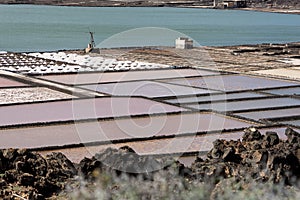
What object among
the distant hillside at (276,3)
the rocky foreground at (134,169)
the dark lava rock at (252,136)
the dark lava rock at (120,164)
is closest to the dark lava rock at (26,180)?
the rocky foreground at (134,169)

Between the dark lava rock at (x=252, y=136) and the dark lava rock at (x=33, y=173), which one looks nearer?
the dark lava rock at (x=33, y=173)

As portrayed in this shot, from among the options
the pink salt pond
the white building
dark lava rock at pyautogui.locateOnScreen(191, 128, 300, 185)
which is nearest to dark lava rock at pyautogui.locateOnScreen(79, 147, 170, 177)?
dark lava rock at pyautogui.locateOnScreen(191, 128, 300, 185)

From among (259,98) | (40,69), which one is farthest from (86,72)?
(259,98)

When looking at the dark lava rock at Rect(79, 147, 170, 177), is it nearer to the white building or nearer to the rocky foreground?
the rocky foreground

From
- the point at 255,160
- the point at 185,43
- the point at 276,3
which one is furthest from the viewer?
the point at 276,3

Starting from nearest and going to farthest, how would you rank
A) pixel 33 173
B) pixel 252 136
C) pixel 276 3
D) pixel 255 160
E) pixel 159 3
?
pixel 33 173
pixel 255 160
pixel 252 136
pixel 276 3
pixel 159 3

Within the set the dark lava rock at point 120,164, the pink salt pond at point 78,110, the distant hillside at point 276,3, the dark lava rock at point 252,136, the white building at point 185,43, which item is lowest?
the distant hillside at point 276,3

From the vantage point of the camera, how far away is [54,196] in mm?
5324

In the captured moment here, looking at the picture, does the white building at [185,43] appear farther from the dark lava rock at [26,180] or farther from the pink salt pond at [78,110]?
the dark lava rock at [26,180]

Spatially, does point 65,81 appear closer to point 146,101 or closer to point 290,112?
point 146,101

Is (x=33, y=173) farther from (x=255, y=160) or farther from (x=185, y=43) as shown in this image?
(x=185, y=43)

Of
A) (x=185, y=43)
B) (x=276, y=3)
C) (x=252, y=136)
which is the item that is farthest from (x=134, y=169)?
(x=276, y=3)

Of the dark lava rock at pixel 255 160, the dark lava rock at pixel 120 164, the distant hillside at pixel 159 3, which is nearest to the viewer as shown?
the dark lava rock at pixel 255 160

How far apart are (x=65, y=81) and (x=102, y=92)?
161cm
